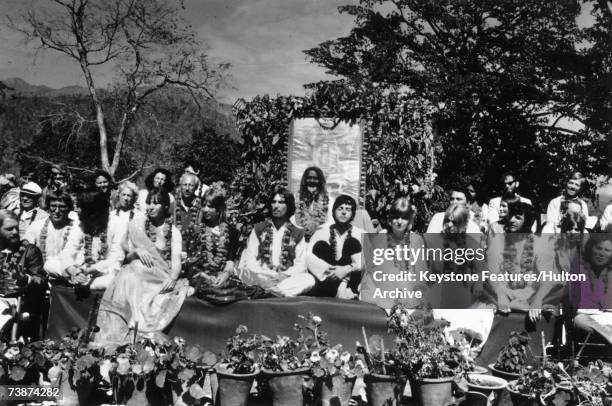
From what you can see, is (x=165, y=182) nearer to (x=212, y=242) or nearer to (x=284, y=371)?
(x=212, y=242)

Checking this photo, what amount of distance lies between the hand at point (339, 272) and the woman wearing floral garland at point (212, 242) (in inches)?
31.8

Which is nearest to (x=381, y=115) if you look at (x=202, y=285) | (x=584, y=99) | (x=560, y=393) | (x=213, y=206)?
(x=213, y=206)

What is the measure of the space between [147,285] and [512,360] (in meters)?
2.60

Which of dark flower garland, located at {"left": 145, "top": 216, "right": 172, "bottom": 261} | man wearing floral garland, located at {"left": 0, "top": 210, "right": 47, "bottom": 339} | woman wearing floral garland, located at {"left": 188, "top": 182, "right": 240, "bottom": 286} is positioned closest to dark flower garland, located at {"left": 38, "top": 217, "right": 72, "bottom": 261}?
man wearing floral garland, located at {"left": 0, "top": 210, "right": 47, "bottom": 339}

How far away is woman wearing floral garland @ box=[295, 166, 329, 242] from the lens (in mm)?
6109

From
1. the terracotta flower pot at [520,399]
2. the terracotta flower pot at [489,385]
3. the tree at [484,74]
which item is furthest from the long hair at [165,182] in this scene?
the tree at [484,74]

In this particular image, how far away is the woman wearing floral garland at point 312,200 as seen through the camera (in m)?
6.11

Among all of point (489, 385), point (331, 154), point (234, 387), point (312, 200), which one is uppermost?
point (331, 154)

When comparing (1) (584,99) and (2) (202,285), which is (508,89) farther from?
(2) (202,285)

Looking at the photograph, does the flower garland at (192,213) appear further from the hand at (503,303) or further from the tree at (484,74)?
the tree at (484,74)

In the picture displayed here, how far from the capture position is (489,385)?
318 centimetres

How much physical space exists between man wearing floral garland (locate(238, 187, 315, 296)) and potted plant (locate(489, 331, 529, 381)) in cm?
160

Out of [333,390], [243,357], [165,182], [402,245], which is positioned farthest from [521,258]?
[165,182]

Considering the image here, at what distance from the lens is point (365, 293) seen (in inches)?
167
